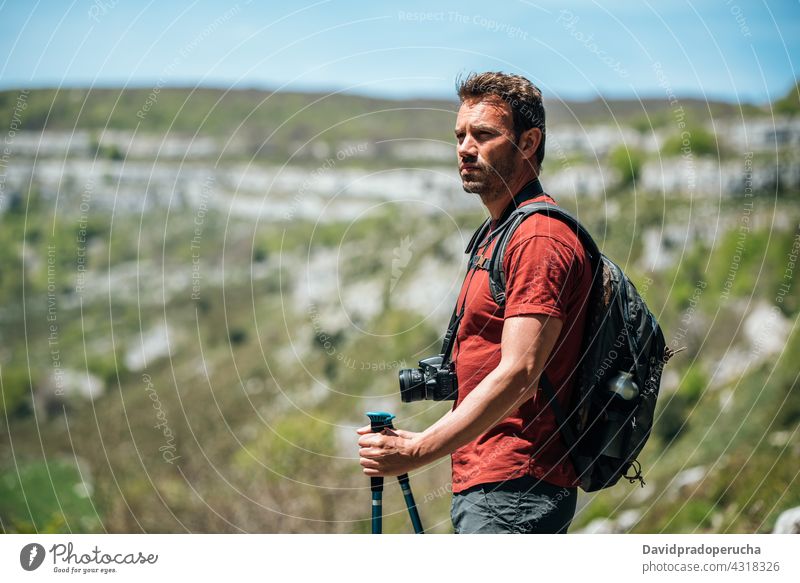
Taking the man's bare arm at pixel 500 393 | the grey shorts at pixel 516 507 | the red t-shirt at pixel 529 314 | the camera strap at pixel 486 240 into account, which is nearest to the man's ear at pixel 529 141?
the camera strap at pixel 486 240

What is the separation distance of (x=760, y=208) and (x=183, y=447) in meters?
49.8

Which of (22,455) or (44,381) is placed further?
(44,381)

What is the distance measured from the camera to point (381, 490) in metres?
3.72

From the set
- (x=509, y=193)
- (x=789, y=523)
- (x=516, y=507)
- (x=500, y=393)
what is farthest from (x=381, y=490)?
(x=789, y=523)

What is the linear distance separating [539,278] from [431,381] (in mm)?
775

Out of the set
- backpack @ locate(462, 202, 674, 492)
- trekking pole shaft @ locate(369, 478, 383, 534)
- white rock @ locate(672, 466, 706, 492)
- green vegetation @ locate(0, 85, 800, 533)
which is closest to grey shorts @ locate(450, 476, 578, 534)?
backpack @ locate(462, 202, 674, 492)

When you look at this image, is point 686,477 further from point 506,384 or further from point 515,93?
point 506,384

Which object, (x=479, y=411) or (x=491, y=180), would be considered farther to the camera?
(x=491, y=180)

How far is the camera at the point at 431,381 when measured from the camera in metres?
3.76

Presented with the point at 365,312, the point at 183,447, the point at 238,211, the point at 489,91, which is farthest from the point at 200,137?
the point at 489,91

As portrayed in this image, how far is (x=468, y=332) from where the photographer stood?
3.59 m

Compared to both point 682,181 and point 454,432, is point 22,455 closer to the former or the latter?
point 682,181

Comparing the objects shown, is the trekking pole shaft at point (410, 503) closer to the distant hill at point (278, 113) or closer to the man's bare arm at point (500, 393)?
the man's bare arm at point (500, 393)

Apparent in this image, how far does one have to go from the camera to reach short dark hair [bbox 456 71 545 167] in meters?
3.66
